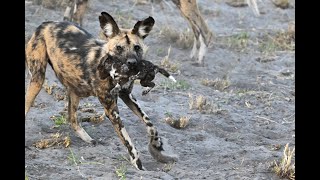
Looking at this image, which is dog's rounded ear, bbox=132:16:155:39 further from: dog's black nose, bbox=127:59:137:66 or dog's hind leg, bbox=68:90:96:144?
dog's hind leg, bbox=68:90:96:144

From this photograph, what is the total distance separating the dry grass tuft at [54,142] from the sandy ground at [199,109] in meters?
0.05

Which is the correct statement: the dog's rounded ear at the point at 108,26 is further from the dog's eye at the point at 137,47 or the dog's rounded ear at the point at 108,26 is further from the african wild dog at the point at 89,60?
the dog's eye at the point at 137,47

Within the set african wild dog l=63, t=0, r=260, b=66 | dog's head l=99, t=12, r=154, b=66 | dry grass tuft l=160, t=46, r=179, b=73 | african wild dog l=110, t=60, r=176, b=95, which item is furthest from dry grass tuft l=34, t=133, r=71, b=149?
dry grass tuft l=160, t=46, r=179, b=73

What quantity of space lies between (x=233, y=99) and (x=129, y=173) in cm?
256

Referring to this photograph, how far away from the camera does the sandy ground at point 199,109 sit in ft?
14.7

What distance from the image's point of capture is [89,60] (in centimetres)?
471

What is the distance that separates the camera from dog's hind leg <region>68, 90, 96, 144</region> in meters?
5.04

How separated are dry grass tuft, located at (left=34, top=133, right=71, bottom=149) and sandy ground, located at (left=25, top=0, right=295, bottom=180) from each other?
5cm

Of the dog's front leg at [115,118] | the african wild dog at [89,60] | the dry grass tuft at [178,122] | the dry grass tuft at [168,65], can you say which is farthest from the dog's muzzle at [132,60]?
the dry grass tuft at [168,65]

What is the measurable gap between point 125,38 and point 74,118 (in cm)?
104

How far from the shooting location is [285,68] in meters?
7.94

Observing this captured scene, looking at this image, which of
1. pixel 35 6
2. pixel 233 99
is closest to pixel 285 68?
pixel 233 99
